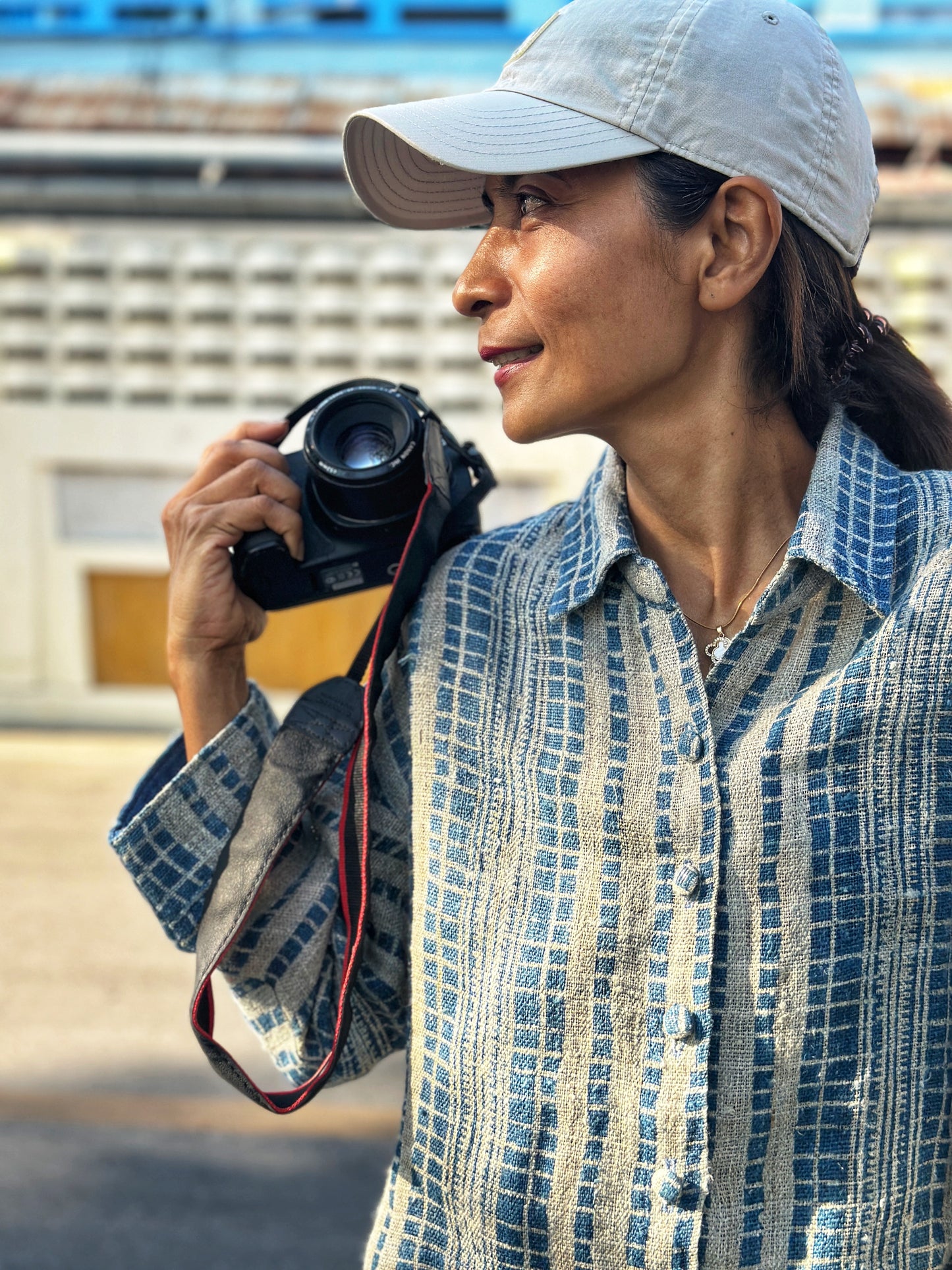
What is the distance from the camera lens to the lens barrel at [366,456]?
1438 millimetres

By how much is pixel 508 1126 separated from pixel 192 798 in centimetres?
45

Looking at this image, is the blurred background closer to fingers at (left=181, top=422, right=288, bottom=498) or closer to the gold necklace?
fingers at (left=181, top=422, right=288, bottom=498)

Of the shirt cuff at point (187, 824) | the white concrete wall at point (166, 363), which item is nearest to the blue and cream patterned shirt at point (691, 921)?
the shirt cuff at point (187, 824)

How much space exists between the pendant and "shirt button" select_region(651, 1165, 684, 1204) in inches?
16.3

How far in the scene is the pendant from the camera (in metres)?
1.21

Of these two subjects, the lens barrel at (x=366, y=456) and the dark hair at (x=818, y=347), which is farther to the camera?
the lens barrel at (x=366, y=456)

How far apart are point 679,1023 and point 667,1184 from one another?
123 mm

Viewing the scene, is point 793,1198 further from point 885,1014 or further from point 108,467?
point 108,467

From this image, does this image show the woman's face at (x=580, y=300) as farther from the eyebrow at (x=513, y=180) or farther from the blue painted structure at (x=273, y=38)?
the blue painted structure at (x=273, y=38)

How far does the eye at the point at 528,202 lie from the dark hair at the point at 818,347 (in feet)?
0.28

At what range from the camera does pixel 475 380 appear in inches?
277

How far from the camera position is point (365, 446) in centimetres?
148

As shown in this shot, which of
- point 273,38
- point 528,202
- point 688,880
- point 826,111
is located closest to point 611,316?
point 528,202

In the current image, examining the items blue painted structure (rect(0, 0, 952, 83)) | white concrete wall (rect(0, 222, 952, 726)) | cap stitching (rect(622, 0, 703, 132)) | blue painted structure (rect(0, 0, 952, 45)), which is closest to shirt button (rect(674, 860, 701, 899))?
cap stitching (rect(622, 0, 703, 132))
